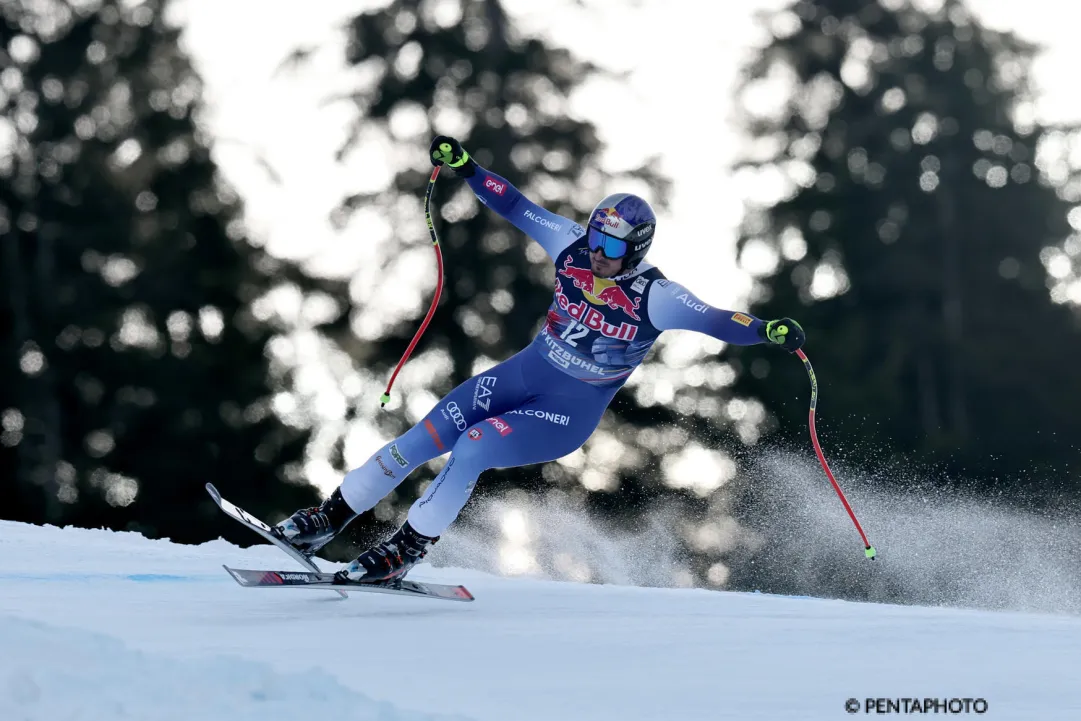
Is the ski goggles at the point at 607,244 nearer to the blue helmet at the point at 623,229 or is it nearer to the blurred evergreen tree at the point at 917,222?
the blue helmet at the point at 623,229

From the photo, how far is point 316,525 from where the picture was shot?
6.19m

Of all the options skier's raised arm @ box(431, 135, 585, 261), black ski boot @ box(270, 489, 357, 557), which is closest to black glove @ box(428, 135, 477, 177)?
skier's raised arm @ box(431, 135, 585, 261)

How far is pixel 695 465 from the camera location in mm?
19703

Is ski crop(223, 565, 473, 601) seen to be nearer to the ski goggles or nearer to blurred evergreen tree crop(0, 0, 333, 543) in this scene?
the ski goggles

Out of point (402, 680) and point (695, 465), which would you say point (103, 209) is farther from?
point (402, 680)

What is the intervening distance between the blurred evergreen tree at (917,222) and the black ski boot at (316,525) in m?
14.1

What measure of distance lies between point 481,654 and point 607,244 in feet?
6.85

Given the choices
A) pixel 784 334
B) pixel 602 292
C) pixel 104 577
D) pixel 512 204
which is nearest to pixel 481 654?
pixel 784 334

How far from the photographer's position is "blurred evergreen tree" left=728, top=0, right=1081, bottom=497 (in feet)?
66.0

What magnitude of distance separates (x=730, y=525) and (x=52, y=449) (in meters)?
9.15

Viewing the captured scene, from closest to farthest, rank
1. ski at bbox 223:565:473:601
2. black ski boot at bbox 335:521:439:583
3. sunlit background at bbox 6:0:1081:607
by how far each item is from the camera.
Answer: ski at bbox 223:565:473:601, black ski boot at bbox 335:521:439:583, sunlit background at bbox 6:0:1081:607

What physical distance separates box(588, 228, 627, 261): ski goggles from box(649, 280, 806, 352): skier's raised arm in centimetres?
19

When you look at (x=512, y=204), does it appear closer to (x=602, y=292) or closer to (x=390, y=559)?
(x=602, y=292)

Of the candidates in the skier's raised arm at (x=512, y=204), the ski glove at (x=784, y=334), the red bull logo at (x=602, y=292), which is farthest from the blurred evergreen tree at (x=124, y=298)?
the ski glove at (x=784, y=334)
